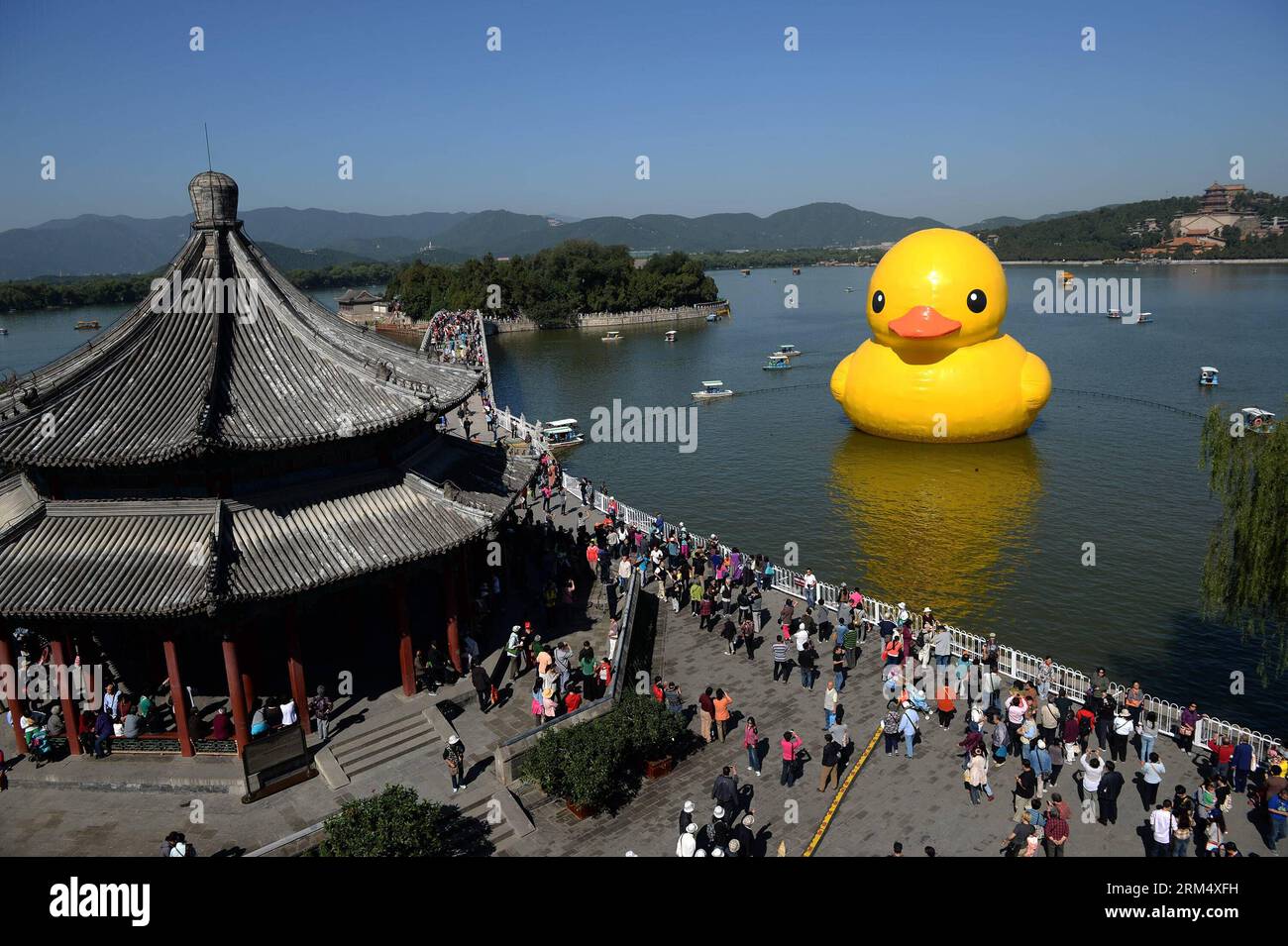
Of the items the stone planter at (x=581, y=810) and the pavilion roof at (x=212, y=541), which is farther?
the pavilion roof at (x=212, y=541)

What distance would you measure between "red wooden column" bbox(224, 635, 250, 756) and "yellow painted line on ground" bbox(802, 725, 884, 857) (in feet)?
32.7

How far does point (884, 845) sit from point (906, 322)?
80.8 ft

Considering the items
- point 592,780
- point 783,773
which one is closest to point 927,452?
point 783,773

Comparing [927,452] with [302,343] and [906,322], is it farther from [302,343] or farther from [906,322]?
[302,343]

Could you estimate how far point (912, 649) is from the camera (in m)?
19.8

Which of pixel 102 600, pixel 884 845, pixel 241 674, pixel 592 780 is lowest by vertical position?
pixel 884 845

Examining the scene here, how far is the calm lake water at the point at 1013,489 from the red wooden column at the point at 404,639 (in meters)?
14.8

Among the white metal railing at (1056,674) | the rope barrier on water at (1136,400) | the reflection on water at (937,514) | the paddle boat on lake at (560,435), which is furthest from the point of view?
the rope barrier on water at (1136,400)

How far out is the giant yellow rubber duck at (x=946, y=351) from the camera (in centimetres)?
3478

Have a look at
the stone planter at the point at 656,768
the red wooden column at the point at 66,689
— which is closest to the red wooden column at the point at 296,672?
the red wooden column at the point at 66,689

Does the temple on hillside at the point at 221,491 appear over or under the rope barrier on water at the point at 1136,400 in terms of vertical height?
Result: over

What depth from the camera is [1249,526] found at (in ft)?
51.1

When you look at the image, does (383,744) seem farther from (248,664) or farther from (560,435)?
(560,435)

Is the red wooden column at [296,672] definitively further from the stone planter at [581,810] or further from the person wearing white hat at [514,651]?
the stone planter at [581,810]
